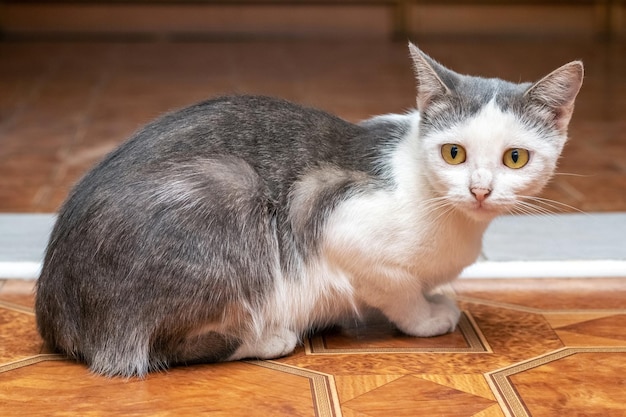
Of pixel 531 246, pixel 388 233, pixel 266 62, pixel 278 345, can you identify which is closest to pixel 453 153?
pixel 388 233

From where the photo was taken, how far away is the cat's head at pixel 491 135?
1.60 metres

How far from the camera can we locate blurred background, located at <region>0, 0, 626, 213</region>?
3379mm

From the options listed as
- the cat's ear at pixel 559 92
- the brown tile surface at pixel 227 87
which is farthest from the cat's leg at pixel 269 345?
the brown tile surface at pixel 227 87

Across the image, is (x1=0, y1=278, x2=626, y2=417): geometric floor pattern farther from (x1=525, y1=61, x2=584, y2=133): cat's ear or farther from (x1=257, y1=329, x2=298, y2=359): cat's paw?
(x1=525, y1=61, x2=584, y2=133): cat's ear

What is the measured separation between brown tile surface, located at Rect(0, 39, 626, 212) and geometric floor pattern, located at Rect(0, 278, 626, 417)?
0.94 meters

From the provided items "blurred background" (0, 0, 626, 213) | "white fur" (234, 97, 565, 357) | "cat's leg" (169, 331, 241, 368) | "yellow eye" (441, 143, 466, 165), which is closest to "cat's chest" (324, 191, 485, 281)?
"white fur" (234, 97, 565, 357)

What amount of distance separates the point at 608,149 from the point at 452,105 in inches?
80.3

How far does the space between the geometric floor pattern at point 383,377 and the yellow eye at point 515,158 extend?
0.37 metres

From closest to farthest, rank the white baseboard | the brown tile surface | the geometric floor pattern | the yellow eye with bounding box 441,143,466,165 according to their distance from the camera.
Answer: the geometric floor pattern < the yellow eye with bounding box 441,143,466,165 < the white baseboard < the brown tile surface

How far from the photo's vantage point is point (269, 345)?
5.62ft

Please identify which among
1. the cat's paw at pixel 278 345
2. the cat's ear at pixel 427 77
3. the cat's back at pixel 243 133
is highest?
the cat's ear at pixel 427 77

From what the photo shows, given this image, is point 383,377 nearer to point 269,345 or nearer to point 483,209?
point 269,345

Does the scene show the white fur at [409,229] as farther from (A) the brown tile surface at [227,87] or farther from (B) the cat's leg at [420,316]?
(A) the brown tile surface at [227,87]

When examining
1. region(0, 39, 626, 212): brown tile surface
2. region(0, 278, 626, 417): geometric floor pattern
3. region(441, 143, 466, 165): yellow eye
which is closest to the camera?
region(0, 278, 626, 417): geometric floor pattern
